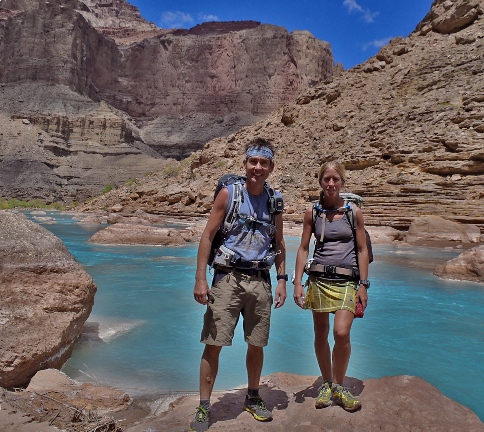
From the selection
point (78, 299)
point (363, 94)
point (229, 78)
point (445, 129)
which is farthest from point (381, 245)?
point (229, 78)

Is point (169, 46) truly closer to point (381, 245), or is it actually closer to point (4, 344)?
point (381, 245)

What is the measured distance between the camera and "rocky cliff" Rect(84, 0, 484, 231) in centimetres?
2256

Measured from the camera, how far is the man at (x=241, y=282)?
108 inches

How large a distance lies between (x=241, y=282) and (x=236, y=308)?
0.53 ft

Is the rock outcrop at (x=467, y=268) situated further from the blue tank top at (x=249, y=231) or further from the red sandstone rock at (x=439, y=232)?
the red sandstone rock at (x=439, y=232)

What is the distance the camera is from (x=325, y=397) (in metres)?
2.85

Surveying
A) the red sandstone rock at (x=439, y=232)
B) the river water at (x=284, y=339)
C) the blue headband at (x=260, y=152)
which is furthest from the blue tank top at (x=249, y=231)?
the red sandstone rock at (x=439, y=232)

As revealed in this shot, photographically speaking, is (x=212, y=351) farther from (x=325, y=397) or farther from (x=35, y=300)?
(x=35, y=300)

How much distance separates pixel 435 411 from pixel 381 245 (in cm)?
1504

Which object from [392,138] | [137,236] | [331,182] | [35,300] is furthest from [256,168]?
[392,138]

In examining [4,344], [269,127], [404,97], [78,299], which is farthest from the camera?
[269,127]

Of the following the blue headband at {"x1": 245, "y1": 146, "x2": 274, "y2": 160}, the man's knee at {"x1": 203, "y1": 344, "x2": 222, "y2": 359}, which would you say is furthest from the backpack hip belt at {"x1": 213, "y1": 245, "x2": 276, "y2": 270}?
the blue headband at {"x1": 245, "y1": 146, "x2": 274, "y2": 160}

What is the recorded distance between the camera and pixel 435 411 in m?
2.71

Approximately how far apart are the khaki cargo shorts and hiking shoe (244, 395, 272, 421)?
1.18 ft
